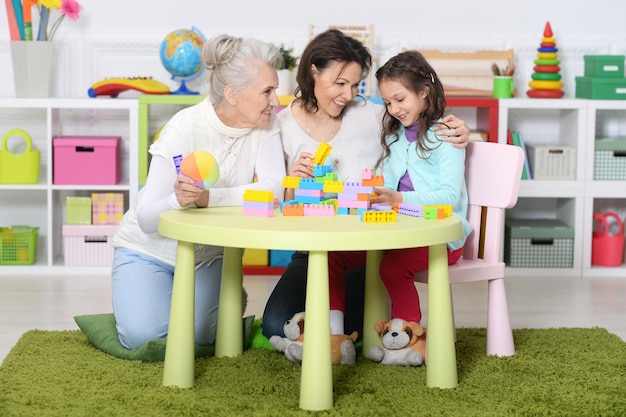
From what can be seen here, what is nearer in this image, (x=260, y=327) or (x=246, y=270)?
(x=260, y=327)

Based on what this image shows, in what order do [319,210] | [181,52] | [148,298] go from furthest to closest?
[181,52] → [148,298] → [319,210]

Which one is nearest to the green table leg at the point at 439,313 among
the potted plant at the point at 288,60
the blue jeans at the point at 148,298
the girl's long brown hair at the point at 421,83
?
the girl's long brown hair at the point at 421,83

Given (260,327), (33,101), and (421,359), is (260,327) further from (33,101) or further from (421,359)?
(33,101)

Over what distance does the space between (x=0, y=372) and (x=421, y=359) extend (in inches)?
43.5

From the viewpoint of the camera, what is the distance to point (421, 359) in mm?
2592

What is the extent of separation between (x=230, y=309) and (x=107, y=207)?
167cm

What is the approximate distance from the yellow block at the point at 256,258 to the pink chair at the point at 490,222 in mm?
1490

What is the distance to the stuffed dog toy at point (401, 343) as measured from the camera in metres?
2.59

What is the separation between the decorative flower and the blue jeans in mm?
1635

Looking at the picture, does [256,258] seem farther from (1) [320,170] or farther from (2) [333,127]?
(1) [320,170]

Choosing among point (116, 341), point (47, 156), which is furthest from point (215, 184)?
point (47, 156)

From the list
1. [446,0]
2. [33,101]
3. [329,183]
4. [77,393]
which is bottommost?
[77,393]

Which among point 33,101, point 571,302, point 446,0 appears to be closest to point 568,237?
point 571,302

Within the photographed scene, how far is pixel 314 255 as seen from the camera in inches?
83.5
